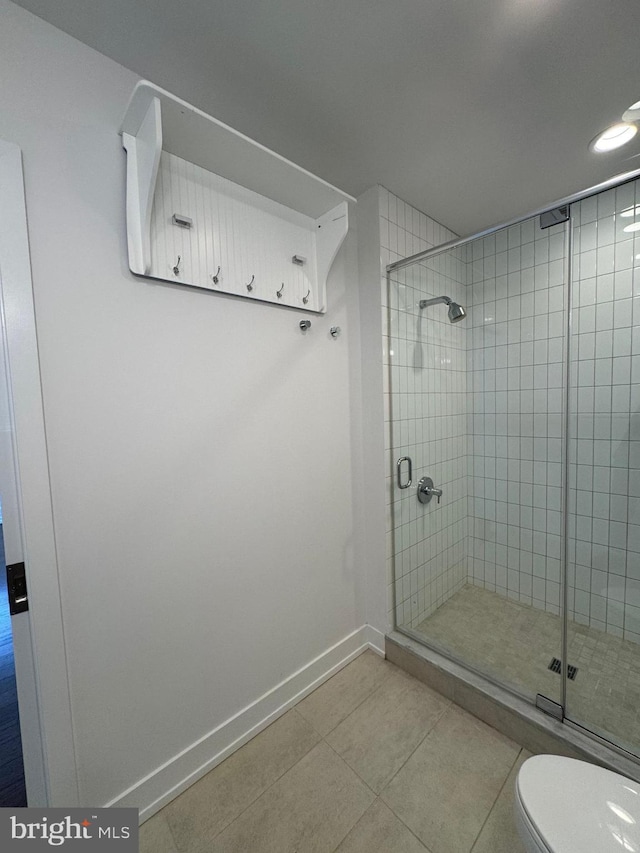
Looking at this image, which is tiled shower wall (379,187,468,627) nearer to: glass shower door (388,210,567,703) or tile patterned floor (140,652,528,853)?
glass shower door (388,210,567,703)

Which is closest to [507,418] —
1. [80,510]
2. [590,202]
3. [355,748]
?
[590,202]

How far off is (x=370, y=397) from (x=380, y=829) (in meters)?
1.64

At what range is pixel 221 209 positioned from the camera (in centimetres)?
120

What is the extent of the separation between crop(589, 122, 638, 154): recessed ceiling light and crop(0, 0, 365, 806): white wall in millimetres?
1524

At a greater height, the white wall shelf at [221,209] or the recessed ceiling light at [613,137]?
the recessed ceiling light at [613,137]

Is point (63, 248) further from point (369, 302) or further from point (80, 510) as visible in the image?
point (369, 302)

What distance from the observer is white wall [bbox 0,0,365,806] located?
899 millimetres

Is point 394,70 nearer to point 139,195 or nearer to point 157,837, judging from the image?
point 139,195

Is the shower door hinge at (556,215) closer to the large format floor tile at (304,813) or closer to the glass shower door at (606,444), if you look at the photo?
the glass shower door at (606,444)

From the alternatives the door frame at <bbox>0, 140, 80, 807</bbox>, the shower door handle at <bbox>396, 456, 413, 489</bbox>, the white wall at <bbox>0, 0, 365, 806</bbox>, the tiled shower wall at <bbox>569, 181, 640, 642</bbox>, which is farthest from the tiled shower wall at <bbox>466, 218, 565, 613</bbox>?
the door frame at <bbox>0, 140, 80, 807</bbox>

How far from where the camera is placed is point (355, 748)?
1260 millimetres

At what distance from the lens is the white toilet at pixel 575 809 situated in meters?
0.70

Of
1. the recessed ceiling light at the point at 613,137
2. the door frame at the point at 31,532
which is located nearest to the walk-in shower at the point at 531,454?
the recessed ceiling light at the point at 613,137

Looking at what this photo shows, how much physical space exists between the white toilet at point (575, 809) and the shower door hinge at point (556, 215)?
1807mm
